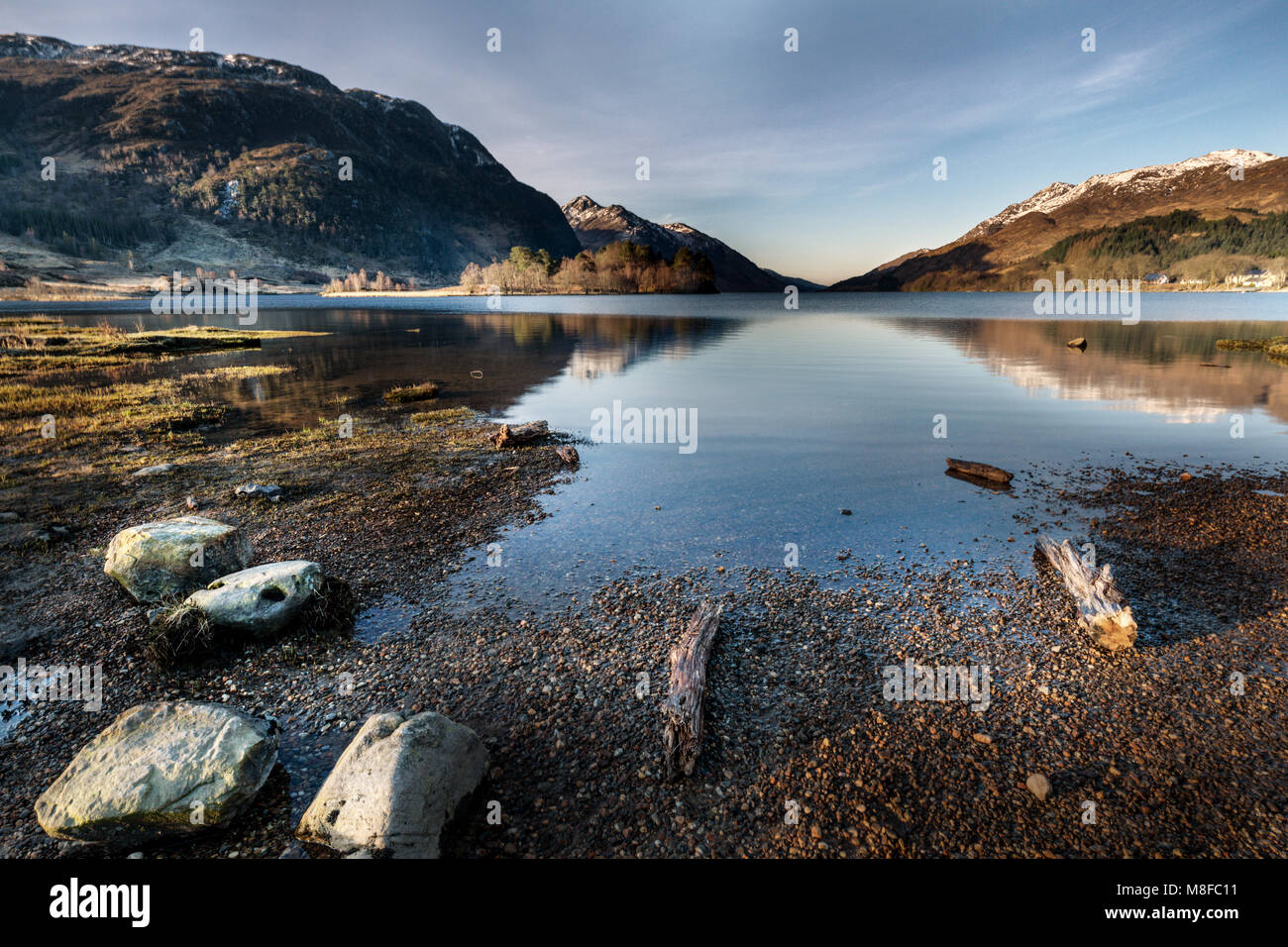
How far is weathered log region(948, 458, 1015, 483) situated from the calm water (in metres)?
0.57

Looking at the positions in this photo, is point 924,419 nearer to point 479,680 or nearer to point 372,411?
point 479,680

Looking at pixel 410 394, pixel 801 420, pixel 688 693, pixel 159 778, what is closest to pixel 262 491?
pixel 159 778

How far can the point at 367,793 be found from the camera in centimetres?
661

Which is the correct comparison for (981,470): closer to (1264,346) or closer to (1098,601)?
(1098,601)

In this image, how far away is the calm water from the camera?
49.1ft

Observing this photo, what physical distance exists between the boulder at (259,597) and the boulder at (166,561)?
50.3 inches

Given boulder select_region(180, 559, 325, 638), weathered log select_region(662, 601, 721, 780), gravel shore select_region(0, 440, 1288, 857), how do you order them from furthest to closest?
1. boulder select_region(180, 559, 325, 638)
2. weathered log select_region(662, 601, 721, 780)
3. gravel shore select_region(0, 440, 1288, 857)

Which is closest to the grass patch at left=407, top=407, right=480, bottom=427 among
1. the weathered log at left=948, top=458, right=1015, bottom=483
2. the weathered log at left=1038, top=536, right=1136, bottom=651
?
the weathered log at left=948, top=458, right=1015, bottom=483

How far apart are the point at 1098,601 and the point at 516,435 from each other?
1950cm

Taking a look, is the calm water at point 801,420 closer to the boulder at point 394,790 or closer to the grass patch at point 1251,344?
the grass patch at point 1251,344

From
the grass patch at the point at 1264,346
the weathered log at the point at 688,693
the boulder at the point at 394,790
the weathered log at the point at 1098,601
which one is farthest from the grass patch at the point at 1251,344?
the boulder at the point at 394,790

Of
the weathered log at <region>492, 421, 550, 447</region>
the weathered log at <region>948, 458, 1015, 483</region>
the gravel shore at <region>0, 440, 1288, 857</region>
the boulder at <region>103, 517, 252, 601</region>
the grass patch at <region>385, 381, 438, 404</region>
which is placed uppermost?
the grass patch at <region>385, 381, 438, 404</region>

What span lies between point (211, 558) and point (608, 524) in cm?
908

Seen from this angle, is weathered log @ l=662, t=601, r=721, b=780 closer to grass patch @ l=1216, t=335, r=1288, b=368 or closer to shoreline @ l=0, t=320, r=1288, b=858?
shoreline @ l=0, t=320, r=1288, b=858
